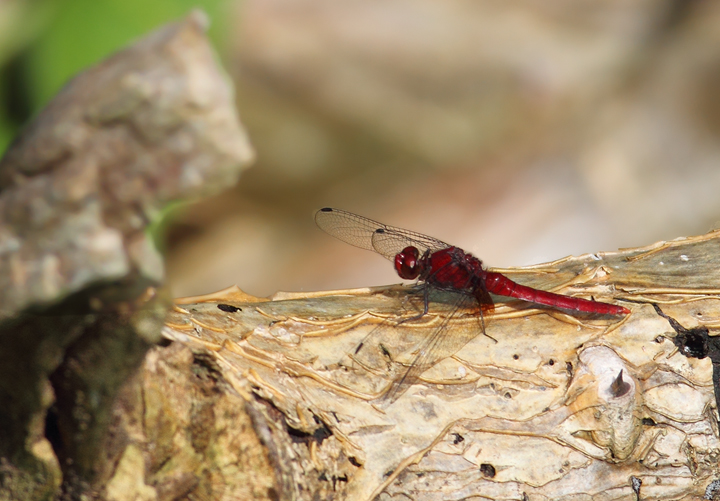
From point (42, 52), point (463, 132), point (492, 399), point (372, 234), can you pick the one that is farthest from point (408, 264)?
point (463, 132)

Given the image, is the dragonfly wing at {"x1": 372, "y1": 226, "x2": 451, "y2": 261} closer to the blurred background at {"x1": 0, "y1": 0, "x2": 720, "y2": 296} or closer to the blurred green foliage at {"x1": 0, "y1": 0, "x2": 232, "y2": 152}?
the blurred background at {"x1": 0, "y1": 0, "x2": 720, "y2": 296}

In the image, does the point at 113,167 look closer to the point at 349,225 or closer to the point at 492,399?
the point at 492,399

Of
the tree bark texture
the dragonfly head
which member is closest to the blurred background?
the dragonfly head

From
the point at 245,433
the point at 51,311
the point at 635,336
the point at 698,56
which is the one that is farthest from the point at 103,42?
the point at 698,56

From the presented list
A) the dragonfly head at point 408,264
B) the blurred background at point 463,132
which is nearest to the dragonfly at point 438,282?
the dragonfly head at point 408,264

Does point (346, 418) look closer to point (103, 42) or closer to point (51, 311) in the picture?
point (51, 311)

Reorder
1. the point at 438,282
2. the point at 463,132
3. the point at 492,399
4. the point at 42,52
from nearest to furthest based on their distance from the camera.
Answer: the point at 42,52 < the point at 492,399 < the point at 438,282 < the point at 463,132

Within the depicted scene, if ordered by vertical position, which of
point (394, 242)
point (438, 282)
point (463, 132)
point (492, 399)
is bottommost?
point (492, 399)
